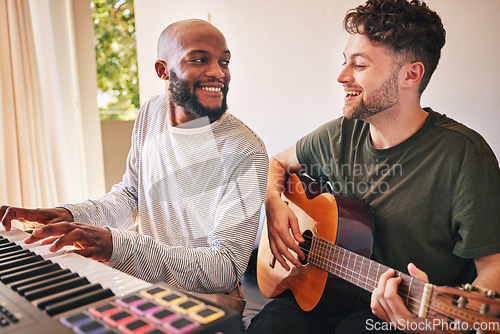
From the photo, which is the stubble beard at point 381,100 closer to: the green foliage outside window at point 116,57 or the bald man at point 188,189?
the bald man at point 188,189

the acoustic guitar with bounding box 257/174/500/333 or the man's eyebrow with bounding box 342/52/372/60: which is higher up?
the man's eyebrow with bounding box 342/52/372/60

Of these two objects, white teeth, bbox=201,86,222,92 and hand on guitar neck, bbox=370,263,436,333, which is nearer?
hand on guitar neck, bbox=370,263,436,333

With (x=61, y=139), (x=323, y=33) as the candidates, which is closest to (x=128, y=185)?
(x=323, y=33)

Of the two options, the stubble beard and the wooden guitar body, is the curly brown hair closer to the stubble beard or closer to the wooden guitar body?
the stubble beard

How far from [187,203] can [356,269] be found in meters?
0.68

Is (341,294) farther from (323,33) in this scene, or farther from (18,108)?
(18,108)

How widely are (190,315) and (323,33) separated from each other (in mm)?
1609

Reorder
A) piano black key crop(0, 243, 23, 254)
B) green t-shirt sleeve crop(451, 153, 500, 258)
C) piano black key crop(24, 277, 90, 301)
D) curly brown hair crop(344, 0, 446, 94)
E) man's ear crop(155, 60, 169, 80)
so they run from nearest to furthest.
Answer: piano black key crop(24, 277, 90, 301) < piano black key crop(0, 243, 23, 254) < green t-shirt sleeve crop(451, 153, 500, 258) < curly brown hair crop(344, 0, 446, 94) < man's ear crop(155, 60, 169, 80)

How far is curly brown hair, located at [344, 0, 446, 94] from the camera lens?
1.41 meters

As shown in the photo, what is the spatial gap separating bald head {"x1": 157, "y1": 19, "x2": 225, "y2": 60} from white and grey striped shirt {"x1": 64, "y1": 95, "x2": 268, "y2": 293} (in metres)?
0.22

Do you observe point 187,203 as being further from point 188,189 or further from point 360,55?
point 360,55

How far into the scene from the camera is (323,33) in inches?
75.4

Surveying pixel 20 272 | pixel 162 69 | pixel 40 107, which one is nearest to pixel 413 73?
pixel 162 69

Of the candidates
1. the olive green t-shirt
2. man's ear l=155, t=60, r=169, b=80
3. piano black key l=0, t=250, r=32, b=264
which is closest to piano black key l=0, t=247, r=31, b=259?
piano black key l=0, t=250, r=32, b=264
